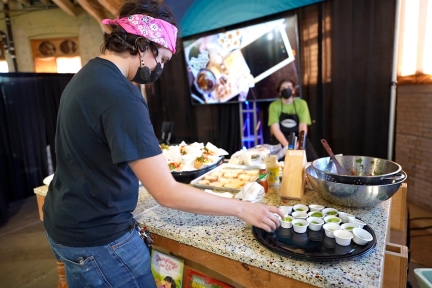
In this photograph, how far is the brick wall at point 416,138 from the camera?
3.26 metres

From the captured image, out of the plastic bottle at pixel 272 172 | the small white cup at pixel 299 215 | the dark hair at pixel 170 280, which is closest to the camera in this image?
the small white cup at pixel 299 215

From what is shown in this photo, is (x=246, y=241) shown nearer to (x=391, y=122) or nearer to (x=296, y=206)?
(x=296, y=206)

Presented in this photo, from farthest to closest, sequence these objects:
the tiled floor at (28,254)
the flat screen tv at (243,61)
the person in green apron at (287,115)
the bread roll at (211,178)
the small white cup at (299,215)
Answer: the flat screen tv at (243,61)
the person in green apron at (287,115)
the tiled floor at (28,254)
the bread roll at (211,178)
the small white cup at (299,215)

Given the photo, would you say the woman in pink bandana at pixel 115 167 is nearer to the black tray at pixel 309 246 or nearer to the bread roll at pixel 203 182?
the black tray at pixel 309 246

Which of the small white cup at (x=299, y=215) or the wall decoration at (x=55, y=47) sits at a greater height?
the wall decoration at (x=55, y=47)

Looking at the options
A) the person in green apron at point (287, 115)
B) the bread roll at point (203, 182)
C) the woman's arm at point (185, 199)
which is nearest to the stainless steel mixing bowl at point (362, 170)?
the woman's arm at point (185, 199)

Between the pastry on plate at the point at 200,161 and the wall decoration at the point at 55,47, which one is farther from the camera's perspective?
the wall decoration at the point at 55,47

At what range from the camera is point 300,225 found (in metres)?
1.07

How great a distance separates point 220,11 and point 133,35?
3.81 metres

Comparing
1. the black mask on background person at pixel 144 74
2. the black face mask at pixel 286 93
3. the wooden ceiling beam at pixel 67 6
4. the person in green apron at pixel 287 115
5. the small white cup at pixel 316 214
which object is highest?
the wooden ceiling beam at pixel 67 6

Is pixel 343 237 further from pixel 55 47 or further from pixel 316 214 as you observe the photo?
pixel 55 47

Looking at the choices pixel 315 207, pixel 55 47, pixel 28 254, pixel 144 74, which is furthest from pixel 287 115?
pixel 55 47

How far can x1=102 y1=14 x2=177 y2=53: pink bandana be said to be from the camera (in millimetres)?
954

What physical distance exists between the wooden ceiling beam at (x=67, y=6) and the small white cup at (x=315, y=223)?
6.48 m
